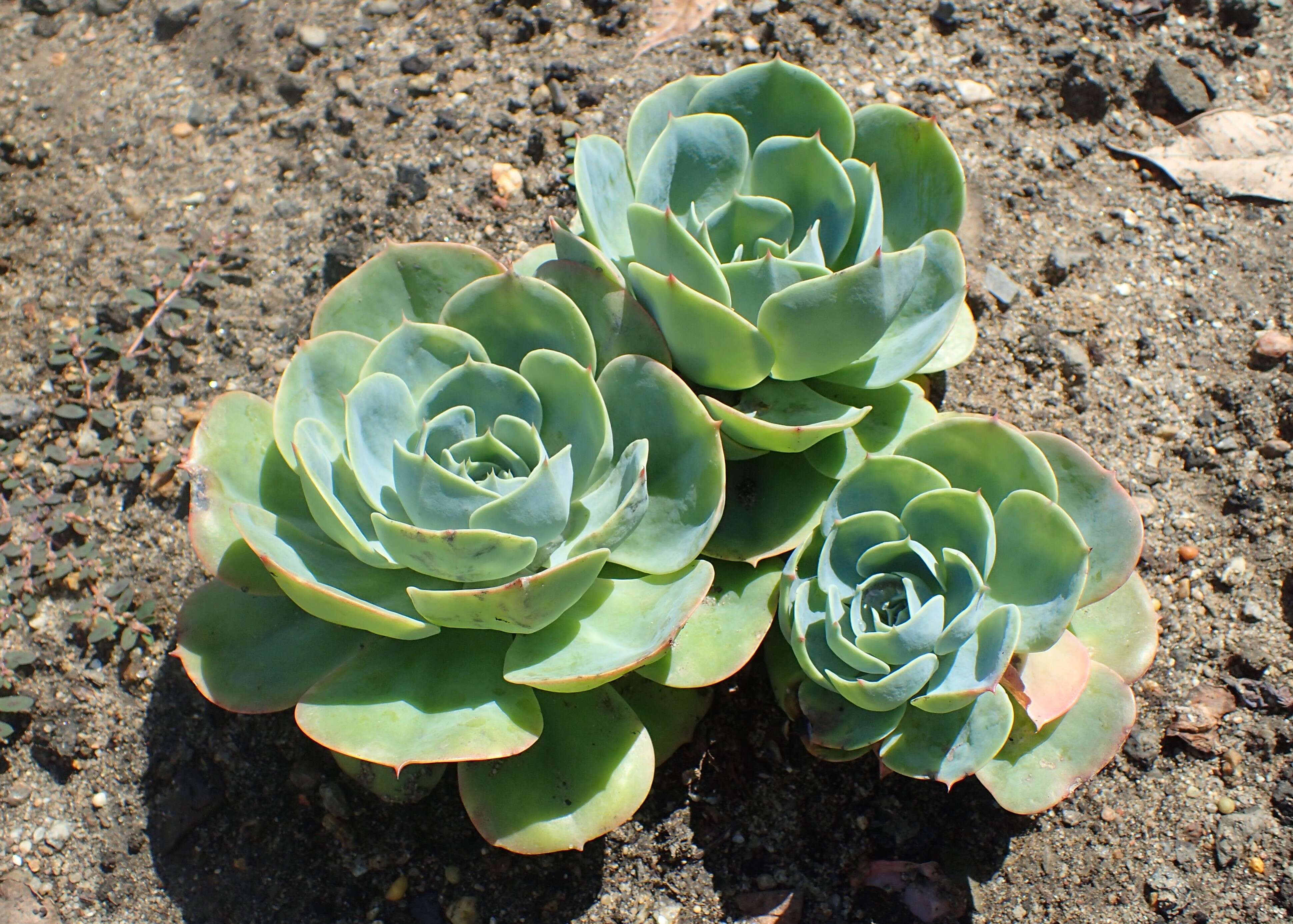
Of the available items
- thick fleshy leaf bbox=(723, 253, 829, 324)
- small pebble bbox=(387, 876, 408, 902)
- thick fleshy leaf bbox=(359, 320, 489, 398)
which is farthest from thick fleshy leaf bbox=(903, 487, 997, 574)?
small pebble bbox=(387, 876, 408, 902)

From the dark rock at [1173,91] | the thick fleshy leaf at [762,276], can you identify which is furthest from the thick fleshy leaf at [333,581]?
the dark rock at [1173,91]

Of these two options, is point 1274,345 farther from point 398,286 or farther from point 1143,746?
point 398,286

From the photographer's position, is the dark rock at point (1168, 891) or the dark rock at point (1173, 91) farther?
the dark rock at point (1173, 91)

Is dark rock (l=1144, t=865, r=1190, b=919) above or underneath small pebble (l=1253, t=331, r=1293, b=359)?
underneath

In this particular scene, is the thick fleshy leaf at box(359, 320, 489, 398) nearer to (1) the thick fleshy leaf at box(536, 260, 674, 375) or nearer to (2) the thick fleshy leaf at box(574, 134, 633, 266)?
(1) the thick fleshy leaf at box(536, 260, 674, 375)

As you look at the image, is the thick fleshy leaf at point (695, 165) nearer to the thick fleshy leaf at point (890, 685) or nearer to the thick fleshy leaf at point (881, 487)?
the thick fleshy leaf at point (881, 487)

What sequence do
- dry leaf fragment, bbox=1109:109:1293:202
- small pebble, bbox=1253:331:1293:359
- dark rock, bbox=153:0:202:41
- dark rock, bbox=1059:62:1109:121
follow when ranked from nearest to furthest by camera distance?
small pebble, bbox=1253:331:1293:359 < dry leaf fragment, bbox=1109:109:1293:202 < dark rock, bbox=1059:62:1109:121 < dark rock, bbox=153:0:202:41
